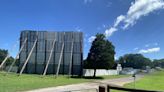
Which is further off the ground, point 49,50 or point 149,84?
point 49,50

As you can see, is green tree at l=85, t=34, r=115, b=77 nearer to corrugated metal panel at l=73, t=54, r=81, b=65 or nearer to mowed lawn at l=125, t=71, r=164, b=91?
corrugated metal panel at l=73, t=54, r=81, b=65

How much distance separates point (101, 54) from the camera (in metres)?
57.2

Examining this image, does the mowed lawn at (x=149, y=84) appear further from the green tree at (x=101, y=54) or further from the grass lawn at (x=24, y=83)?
the grass lawn at (x=24, y=83)

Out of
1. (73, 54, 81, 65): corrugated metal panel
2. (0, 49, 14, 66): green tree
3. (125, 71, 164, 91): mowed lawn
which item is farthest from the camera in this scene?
(0, 49, 14, 66): green tree

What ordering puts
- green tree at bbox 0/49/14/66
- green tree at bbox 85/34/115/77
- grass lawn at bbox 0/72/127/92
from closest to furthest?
grass lawn at bbox 0/72/127/92
green tree at bbox 85/34/115/77
green tree at bbox 0/49/14/66

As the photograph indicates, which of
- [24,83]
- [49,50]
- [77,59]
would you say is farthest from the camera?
[49,50]

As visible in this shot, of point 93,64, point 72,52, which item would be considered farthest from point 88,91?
point 72,52

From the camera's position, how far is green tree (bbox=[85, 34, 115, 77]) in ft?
188

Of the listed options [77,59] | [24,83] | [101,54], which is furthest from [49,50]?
[24,83]

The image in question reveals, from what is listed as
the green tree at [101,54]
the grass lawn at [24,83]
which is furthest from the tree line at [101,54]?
the grass lawn at [24,83]

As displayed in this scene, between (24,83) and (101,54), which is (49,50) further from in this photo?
(24,83)

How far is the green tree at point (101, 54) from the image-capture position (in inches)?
2254

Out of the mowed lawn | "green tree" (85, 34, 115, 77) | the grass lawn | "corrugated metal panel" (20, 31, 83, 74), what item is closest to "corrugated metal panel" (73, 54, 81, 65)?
"corrugated metal panel" (20, 31, 83, 74)

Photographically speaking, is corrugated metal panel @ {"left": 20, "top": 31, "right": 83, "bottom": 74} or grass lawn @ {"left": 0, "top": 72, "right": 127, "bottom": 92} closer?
grass lawn @ {"left": 0, "top": 72, "right": 127, "bottom": 92}
